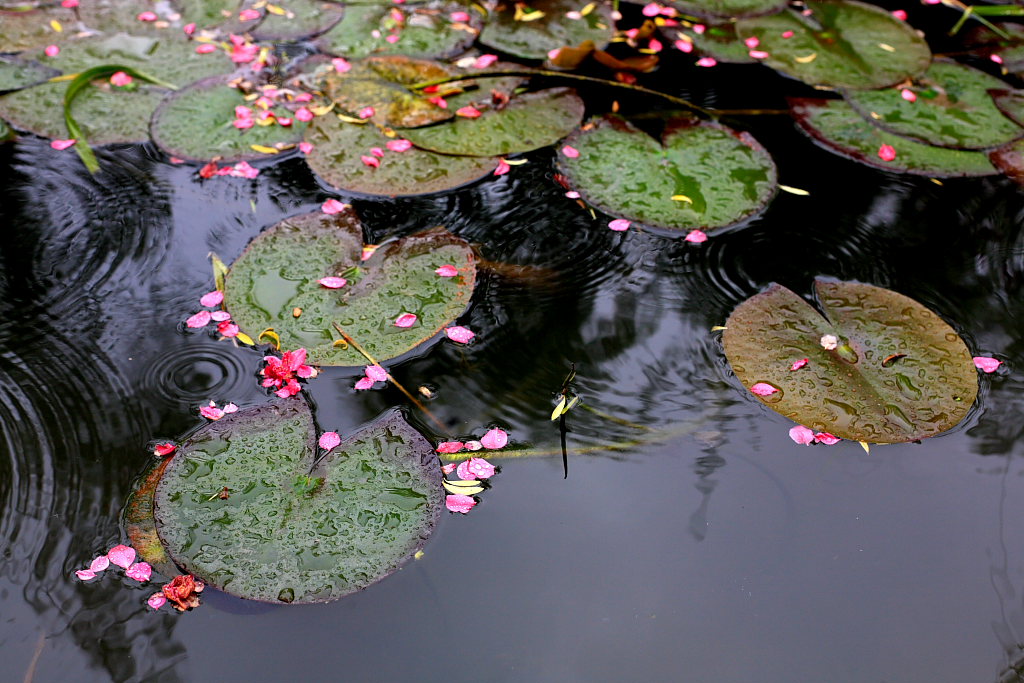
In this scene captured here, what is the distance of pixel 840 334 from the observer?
2217 mm

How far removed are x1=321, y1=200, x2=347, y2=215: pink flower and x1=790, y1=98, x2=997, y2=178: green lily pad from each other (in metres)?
1.95

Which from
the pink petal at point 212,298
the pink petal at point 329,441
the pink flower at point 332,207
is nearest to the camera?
the pink petal at point 329,441

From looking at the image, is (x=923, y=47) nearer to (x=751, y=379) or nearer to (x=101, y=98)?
(x=751, y=379)

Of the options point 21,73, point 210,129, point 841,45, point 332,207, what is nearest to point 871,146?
point 841,45

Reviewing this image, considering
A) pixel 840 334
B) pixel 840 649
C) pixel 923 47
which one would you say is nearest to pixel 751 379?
pixel 840 334

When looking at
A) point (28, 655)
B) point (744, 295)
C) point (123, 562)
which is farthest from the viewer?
point (744, 295)

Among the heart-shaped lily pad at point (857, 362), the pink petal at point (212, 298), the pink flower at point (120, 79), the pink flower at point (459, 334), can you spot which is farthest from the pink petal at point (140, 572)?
the pink flower at point (120, 79)

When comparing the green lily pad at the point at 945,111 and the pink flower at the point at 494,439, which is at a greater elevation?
the green lily pad at the point at 945,111

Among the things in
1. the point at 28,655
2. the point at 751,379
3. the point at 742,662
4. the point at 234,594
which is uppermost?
the point at 751,379

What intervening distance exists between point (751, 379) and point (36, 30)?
3.76m

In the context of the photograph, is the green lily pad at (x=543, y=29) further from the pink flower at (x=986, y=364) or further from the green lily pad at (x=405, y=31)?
the pink flower at (x=986, y=364)

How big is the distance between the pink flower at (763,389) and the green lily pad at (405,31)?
2.21 meters

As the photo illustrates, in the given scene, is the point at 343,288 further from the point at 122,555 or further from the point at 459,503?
the point at 122,555

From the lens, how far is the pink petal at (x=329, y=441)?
6.43 feet
